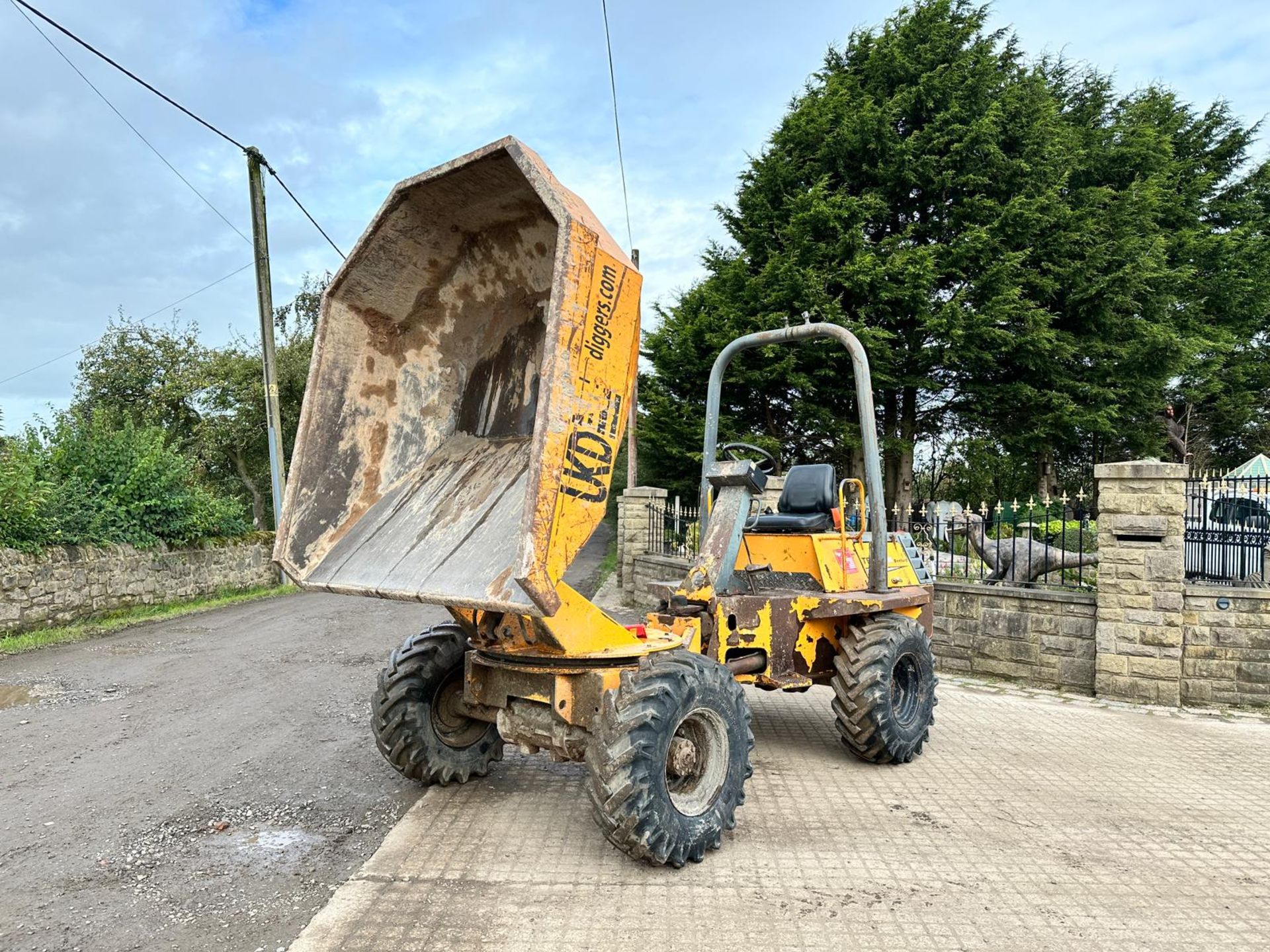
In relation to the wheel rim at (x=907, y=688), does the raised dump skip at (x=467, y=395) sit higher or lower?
higher

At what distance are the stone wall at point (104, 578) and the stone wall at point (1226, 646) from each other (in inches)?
506

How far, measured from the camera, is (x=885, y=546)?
18.2ft

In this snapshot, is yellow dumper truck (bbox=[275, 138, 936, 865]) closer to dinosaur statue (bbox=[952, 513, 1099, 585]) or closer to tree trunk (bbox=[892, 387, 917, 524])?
dinosaur statue (bbox=[952, 513, 1099, 585])

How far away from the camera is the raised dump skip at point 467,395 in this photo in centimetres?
334

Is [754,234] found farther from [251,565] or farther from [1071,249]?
[251,565]

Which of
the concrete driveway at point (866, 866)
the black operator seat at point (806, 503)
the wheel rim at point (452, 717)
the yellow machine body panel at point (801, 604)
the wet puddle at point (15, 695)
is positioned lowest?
the wet puddle at point (15, 695)

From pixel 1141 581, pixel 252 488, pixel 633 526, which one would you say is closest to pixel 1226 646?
pixel 1141 581

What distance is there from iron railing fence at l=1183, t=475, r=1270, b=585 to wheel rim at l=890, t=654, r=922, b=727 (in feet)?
12.3

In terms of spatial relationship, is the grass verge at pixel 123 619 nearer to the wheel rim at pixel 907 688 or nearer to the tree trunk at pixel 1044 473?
the wheel rim at pixel 907 688

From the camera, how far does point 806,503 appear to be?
18.7 feet

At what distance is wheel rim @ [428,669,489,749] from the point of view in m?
4.64

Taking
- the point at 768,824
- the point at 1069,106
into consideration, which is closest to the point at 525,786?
the point at 768,824

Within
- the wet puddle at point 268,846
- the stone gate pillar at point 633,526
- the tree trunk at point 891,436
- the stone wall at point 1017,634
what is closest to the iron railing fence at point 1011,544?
the stone wall at point 1017,634

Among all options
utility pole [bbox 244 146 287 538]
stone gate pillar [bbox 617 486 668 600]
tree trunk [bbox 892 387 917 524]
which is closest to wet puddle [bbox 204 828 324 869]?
stone gate pillar [bbox 617 486 668 600]
